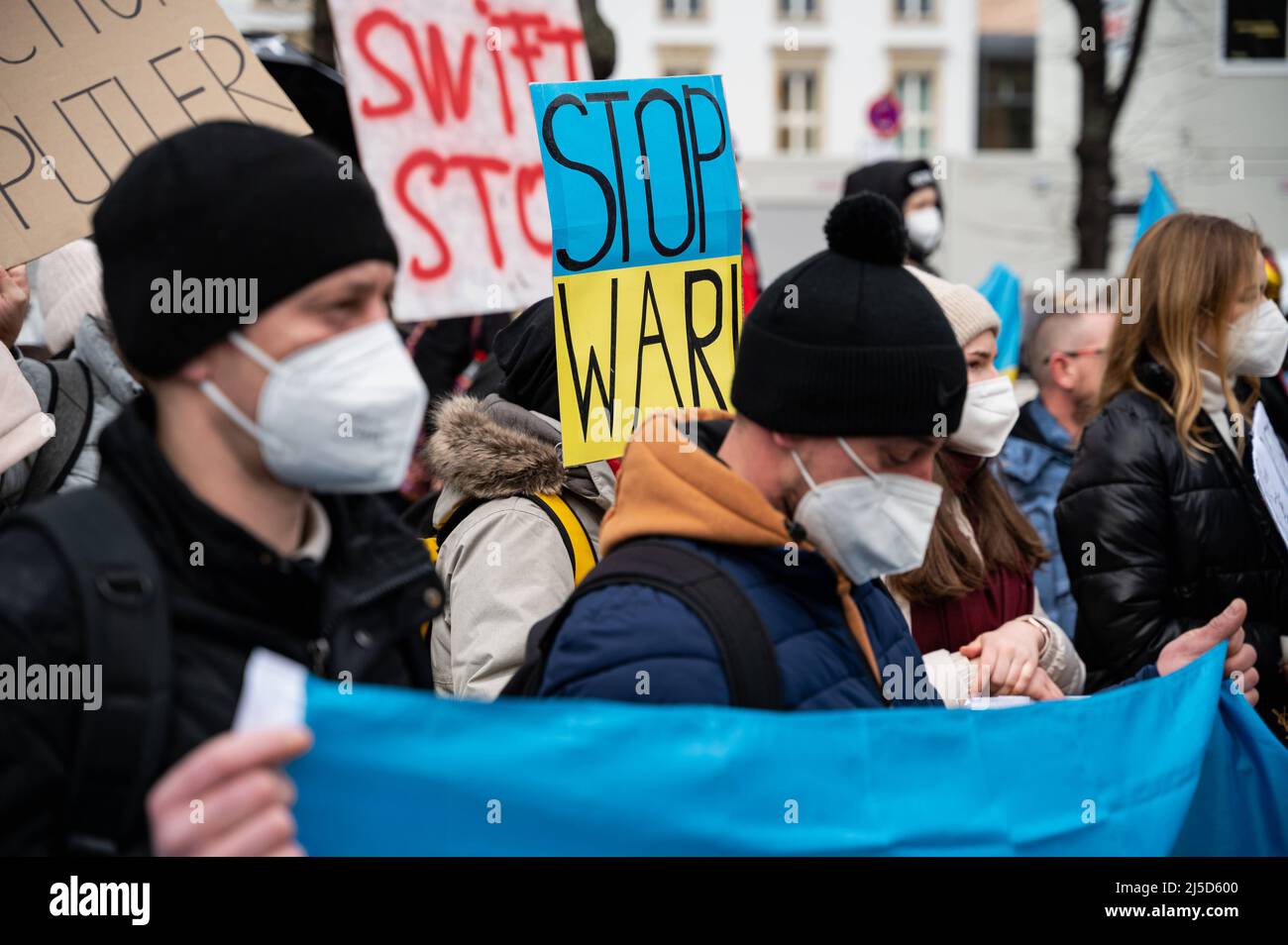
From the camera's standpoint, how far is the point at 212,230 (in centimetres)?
198

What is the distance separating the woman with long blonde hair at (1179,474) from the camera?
3.96m

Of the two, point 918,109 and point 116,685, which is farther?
point 918,109

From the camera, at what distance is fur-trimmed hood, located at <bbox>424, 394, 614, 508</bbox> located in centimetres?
345

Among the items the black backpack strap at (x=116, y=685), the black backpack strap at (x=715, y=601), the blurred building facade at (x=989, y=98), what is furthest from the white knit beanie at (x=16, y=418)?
the blurred building facade at (x=989, y=98)

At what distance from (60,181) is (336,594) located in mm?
1758

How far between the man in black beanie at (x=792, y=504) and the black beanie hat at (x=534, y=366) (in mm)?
1103

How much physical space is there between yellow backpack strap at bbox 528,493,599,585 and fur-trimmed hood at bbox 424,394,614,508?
0.13ft

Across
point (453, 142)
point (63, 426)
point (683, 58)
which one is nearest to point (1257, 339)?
point (453, 142)

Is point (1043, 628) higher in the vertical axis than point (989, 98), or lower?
higher

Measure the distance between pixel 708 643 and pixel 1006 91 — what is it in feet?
135

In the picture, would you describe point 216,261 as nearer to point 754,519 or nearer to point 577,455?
point 754,519

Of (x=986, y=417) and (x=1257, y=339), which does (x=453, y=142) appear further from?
(x=1257, y=339)
